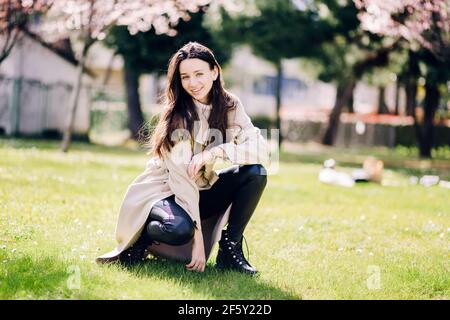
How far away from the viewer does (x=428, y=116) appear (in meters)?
18.3

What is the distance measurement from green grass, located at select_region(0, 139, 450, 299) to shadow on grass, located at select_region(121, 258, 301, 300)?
0.01 metres

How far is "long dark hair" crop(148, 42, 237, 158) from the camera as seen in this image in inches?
168

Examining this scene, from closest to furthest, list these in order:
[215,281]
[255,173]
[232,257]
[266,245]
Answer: [215,281], [255,173], [232,257], [266,245]

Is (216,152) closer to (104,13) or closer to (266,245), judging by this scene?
(266,245)

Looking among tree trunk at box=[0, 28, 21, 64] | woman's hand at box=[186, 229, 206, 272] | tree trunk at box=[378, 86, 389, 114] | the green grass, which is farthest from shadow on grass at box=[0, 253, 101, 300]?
tree trunk at box=[378, 86, 389, 114]

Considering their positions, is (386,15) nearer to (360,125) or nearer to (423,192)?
(423,192)

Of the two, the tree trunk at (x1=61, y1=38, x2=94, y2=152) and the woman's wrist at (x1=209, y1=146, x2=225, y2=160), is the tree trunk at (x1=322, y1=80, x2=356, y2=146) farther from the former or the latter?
the woman's wrist at (x1=209, y1=146, x2=225, y2=160)

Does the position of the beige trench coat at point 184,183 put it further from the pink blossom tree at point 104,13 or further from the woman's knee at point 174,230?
the pink blossom tree at point 104,13

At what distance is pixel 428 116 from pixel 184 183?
15.6 metres

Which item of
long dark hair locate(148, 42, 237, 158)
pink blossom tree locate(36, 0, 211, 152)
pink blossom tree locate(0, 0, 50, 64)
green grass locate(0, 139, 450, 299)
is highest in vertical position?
pink blossom tree locate(36, 0, 211, 152)

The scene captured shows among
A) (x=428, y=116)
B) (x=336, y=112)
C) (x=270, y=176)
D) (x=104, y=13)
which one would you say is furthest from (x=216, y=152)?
(x=336, y=112)

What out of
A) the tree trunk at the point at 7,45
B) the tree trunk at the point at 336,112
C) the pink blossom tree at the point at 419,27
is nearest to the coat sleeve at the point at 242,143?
the pink blossom tree at the point at 419,27
